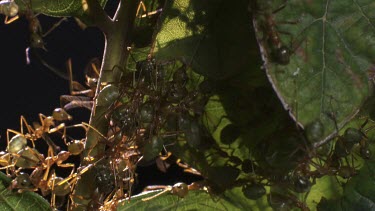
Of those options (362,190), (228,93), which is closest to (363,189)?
(362,190)

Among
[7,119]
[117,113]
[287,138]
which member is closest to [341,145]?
[287,138]

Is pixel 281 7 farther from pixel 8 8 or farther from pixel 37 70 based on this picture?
pixel 37 70

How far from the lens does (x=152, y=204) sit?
54 centimetres

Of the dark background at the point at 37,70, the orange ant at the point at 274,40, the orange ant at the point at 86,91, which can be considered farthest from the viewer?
the dark background at the point at 37,70

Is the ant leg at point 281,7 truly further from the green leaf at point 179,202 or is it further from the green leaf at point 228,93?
the green leaf at point 179,202

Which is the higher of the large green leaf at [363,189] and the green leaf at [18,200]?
the green leaf at [18,200]

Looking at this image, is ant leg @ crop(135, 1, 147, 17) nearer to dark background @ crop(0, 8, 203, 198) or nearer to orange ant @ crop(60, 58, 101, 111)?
orange ant @ crop(60, 58, 101, 111)

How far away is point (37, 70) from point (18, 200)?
747 mm

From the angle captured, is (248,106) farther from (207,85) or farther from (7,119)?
(7,119)

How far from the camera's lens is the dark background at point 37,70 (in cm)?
116

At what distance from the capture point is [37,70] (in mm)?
1196

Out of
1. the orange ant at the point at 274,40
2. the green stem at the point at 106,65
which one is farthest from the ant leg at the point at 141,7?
the orange ant at the point at 274,40

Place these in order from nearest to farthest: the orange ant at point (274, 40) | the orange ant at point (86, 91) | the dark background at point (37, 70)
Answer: the orange ant at point (274, 40) → the orange ant at point (86, 91) → the dark background at point (37, 70)

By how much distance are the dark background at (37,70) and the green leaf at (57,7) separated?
0.64m
